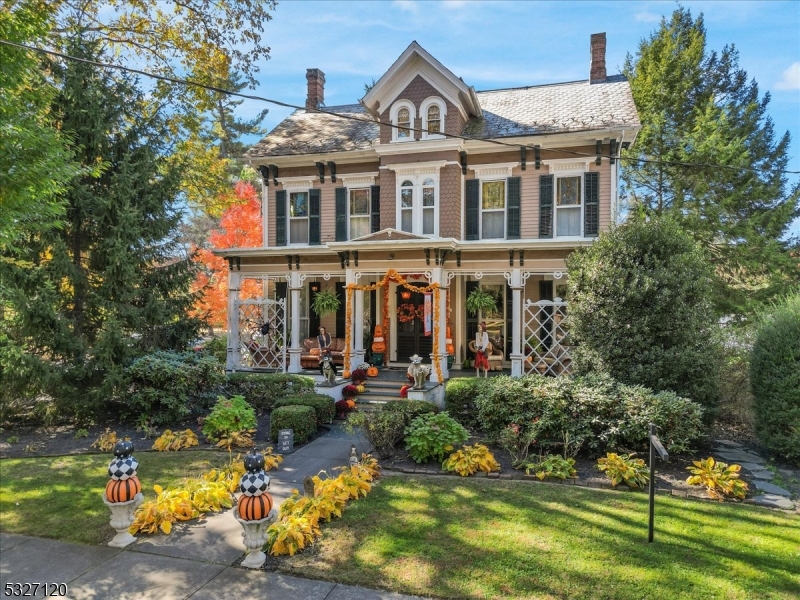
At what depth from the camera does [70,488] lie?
6.94 meters

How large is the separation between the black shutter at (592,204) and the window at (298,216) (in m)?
8.94

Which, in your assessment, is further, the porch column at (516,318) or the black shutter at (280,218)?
the black shutter at (280,218)

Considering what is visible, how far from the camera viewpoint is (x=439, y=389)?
487 inches

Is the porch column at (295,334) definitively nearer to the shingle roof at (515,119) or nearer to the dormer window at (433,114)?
the shingle roof at (515,119)

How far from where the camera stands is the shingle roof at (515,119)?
14.4 metres

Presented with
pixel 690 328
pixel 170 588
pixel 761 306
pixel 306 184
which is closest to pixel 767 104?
pixel 761 306

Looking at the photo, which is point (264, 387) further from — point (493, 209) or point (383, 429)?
point (493, 209)

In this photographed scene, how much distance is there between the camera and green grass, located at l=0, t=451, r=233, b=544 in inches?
223

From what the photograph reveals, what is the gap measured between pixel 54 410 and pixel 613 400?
11120 millimetres

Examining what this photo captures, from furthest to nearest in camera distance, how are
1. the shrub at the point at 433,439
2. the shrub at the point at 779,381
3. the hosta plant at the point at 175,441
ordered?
the hosta plant at the point at 175,441 → the shrub at the point at 779,381 → the shrub at the point at 433,439

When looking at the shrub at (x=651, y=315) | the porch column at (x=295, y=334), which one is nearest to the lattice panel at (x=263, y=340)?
the porch column at (x=295, y=334)

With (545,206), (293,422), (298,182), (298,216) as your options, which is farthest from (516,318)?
(298,182)

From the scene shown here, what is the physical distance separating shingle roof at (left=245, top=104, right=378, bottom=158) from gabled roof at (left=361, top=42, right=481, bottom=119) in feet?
4.23

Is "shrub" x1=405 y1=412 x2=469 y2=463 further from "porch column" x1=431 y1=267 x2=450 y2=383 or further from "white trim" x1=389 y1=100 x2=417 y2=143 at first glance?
"white trim" x1=389 y1=100 x2=417 y2=143
